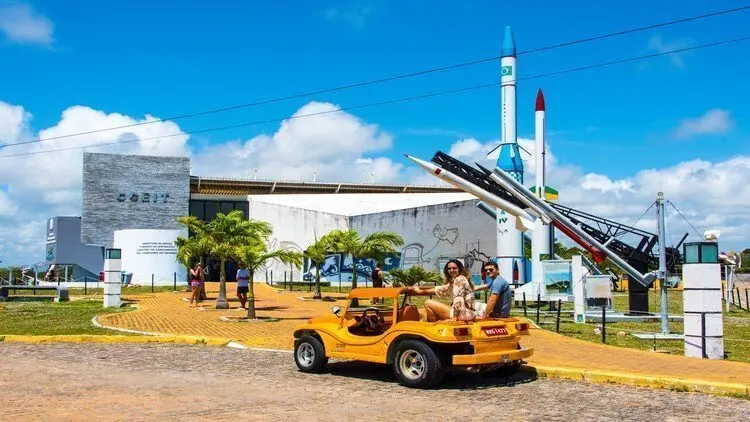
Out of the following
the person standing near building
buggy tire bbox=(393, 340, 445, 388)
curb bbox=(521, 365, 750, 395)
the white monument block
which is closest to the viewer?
curb bbox=(521, 365, 750, 395)

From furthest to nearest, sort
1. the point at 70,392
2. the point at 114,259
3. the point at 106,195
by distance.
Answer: the point at 106,195, the point at 114,259, the point at 70,392

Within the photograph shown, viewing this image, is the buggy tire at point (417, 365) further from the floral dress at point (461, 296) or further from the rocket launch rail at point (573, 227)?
the rocket launch rail at point (573, 227)

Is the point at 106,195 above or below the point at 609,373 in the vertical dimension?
above

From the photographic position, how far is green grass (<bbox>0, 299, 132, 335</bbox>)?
1734 cm

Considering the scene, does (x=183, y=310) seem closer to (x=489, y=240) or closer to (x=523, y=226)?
(x=523, y=226)

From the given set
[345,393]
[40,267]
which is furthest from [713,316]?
[40,267]

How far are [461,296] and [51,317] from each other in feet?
51.7

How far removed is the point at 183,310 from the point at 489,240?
99.4ft

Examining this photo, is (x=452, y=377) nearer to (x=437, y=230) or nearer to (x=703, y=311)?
(x=703, y=311)

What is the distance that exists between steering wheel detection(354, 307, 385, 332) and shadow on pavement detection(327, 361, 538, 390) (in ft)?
2.36

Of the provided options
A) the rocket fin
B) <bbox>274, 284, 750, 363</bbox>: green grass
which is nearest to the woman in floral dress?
<bbox>274, 284, 750, 363</bbox>: green grass

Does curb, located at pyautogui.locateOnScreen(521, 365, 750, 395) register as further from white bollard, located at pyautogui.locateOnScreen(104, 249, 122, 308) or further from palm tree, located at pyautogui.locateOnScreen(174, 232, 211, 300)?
white bollard, located at pyautogui.locateOnScreen(104, 249, 122, 308)

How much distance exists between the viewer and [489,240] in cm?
5047

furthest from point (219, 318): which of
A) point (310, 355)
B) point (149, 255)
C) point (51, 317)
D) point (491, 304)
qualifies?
point (149, 255)
